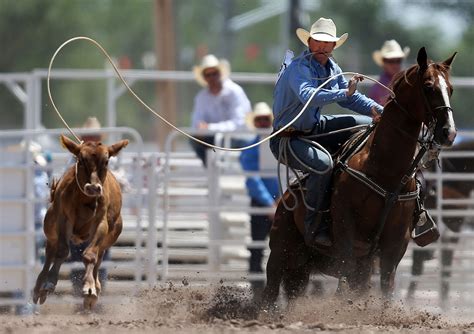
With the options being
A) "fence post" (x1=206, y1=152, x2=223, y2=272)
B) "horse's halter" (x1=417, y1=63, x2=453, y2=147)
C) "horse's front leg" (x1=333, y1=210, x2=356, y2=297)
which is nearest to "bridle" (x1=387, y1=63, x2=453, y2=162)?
"horse's halter" (x1=417, y1=63, x2=453, y2=147)

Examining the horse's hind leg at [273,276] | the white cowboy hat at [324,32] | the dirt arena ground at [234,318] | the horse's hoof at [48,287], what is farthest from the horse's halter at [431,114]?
the horse's hoof at [48,287]

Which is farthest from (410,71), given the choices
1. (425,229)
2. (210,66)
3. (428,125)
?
(210,66)

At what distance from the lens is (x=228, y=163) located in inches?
480

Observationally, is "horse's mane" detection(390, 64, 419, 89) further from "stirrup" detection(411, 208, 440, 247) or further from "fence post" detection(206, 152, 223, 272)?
"fence post" detection(206, 152, 223, 272)

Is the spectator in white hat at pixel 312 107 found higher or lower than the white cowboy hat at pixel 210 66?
lower

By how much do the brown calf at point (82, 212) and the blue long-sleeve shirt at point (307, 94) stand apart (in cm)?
115

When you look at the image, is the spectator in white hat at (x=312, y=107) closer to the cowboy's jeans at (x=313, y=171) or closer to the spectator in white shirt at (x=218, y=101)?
the cowboy's jeans at (x=313, y=171)

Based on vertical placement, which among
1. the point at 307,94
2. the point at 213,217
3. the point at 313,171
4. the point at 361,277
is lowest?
the point at 361,277

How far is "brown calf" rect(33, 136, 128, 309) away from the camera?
8.67 meters

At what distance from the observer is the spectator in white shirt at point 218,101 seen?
40.4 ft

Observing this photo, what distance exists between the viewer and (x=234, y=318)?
853 cm

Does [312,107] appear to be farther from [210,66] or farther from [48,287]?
[210,66]

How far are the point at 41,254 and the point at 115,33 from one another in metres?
39.4

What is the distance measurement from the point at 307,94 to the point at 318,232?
0.94 metres
